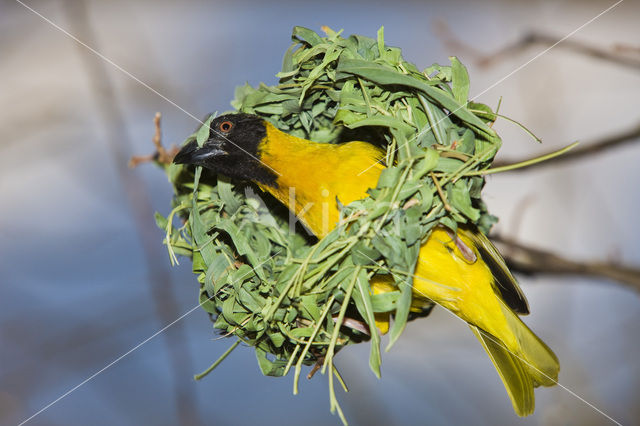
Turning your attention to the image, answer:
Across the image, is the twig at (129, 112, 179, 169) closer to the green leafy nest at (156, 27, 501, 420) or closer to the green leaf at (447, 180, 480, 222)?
the green leafy nest at (156, 27, 501, 420)

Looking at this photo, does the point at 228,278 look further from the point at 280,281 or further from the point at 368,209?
the point at 368,209

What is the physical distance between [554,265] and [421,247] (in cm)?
75

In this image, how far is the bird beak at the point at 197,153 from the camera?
4.71ft

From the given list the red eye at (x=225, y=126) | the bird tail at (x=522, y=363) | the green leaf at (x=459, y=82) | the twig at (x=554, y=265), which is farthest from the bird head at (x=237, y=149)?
the twig at (x=554, y=265)

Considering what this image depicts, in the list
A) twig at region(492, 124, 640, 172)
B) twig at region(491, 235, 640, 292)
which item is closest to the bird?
twig at region(491, 235, 640, 292)

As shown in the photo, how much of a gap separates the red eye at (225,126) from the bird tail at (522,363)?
951mm

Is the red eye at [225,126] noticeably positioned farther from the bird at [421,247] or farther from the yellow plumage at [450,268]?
the yellow plumage at [450,268]

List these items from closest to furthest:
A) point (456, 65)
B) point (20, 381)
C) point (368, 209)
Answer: point (368, 209) < point (456, 65) < point (20, 381)

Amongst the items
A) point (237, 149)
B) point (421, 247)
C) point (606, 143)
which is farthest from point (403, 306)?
point (606, 143)

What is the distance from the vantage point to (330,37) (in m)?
1.34

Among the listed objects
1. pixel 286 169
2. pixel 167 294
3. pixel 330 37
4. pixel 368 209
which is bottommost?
pixel 167 294

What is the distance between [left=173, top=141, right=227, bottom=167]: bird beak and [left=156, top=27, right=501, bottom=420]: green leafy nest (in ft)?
0.14

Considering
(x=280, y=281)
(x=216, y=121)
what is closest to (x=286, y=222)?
(x=216, y=121)

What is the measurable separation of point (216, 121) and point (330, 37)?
44 centimetres
